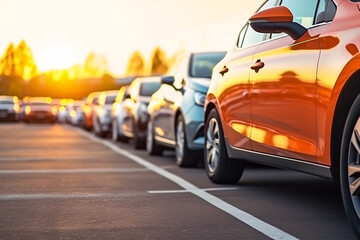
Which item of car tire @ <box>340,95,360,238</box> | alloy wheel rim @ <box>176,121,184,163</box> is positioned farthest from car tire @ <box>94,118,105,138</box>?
car tire @ <box>340,95,360,238</box>

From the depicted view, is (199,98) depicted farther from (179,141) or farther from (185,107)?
(179,141)

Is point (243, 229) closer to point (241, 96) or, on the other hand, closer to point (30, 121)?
point (241, 96)

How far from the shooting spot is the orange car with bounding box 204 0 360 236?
5.55m

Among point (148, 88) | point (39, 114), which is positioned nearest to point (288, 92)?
point (148, 88)

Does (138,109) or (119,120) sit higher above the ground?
(138,109)

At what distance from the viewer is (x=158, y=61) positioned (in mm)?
177500

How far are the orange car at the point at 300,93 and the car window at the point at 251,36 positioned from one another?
0.8 inches

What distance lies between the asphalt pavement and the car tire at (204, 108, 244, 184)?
5.1 inches

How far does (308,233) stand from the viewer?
586 centimetres

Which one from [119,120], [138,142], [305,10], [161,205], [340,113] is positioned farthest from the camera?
[119,120]

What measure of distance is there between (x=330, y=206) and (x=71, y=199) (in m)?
2.30

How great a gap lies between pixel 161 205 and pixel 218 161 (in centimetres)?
175

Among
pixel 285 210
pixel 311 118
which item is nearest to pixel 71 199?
pixel 285 210

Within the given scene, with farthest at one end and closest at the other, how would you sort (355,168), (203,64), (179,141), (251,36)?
(203,64), (179,141), (251,36), (355,168)
